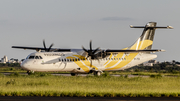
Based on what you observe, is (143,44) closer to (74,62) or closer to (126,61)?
(126,61)

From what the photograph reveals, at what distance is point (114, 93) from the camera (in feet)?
73.0

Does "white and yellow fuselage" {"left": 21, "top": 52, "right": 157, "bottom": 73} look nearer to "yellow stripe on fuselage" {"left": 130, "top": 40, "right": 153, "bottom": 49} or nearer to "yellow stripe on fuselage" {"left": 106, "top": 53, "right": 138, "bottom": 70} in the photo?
"yellow stripe on fuselage" {"left": 106, "top": 53, "right": 138, "bottom": 70}

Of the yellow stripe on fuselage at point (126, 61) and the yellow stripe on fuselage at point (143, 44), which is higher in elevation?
the yellow stripe on fuselage at point (143, 44)

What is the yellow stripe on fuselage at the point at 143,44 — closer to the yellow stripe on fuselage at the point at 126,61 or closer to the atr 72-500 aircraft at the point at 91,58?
the atr 72-500 aircraft at the point at 91,58

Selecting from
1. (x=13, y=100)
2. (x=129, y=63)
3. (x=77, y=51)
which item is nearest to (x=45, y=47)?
(x=77, y=51)

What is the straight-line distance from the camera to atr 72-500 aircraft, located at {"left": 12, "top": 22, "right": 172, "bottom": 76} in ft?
126

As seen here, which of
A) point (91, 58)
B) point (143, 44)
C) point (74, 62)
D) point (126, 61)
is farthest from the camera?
point (143, 44)

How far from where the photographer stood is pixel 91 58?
137 feet

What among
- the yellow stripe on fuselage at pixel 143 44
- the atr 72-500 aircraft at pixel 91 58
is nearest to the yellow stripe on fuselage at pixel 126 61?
the atr 72-500 aircraft at pixel 91 58

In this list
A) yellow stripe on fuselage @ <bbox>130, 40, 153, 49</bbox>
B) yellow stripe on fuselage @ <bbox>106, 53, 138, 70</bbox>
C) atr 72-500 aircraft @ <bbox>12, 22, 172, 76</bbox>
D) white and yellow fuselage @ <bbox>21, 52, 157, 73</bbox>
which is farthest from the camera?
yellow stripe on fuselage @ <bbox>130, 40, 153, 49</bbox>

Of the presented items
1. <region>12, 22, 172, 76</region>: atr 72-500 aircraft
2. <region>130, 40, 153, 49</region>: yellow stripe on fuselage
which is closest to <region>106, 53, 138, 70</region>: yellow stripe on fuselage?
<region>12, 22, 172, 76</region>: atr 72-500 aircraft

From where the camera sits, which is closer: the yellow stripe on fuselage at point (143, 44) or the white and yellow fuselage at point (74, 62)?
the white and yellow fuselage at point (74, 62)

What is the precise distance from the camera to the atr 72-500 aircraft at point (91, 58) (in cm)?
3831

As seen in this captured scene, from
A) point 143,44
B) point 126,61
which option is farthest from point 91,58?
point 143,44
